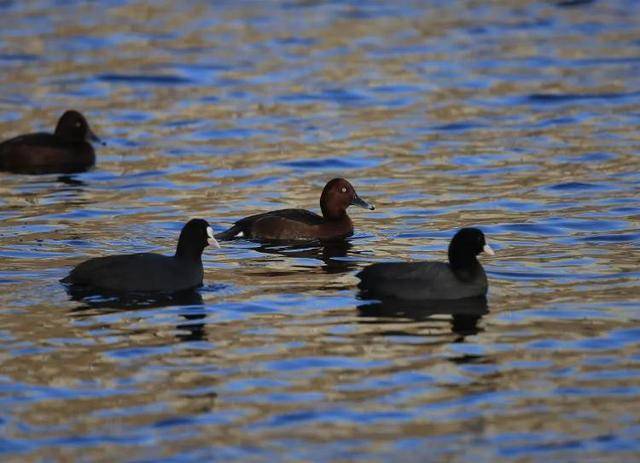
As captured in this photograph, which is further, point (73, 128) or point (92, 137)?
point (92, 137)

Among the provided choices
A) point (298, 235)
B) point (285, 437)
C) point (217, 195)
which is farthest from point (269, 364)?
point (217, 195)

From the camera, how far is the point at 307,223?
54.3 feet

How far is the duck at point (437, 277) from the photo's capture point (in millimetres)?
13047

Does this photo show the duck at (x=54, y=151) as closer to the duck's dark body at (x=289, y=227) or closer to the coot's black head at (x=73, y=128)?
the coot's black head at (x=73, y=128)

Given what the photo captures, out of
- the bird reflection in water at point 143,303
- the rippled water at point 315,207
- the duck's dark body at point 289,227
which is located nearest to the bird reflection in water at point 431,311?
the rippled water at point 315,207

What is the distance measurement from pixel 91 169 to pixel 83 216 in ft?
12.7

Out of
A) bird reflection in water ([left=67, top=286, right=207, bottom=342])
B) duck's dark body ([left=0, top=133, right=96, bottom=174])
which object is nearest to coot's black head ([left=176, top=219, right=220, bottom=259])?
bird reflection in water ([left=67, top=286, right=207, bottom=342])

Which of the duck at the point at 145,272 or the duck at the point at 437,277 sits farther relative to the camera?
the duck at the point at 145,272

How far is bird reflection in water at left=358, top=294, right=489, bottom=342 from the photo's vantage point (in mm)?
12281

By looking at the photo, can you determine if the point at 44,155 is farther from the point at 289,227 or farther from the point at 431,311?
the point at 431,311

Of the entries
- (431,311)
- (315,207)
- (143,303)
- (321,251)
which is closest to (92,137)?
(315,207)

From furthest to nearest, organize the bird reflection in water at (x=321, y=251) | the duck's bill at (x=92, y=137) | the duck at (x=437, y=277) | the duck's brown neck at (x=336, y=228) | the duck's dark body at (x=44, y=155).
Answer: the duck's bill at (x=92, y=137) → the duck's dark body at (x=44, y=155) → the duck's brown neck at (x=336, y=228) → the bird reflection in water at (x=321, y=251) → the duck at (x=437, y=277)

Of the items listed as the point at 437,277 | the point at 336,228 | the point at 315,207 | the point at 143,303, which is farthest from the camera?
the point at 315,207

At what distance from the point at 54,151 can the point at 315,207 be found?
14.9 ft
